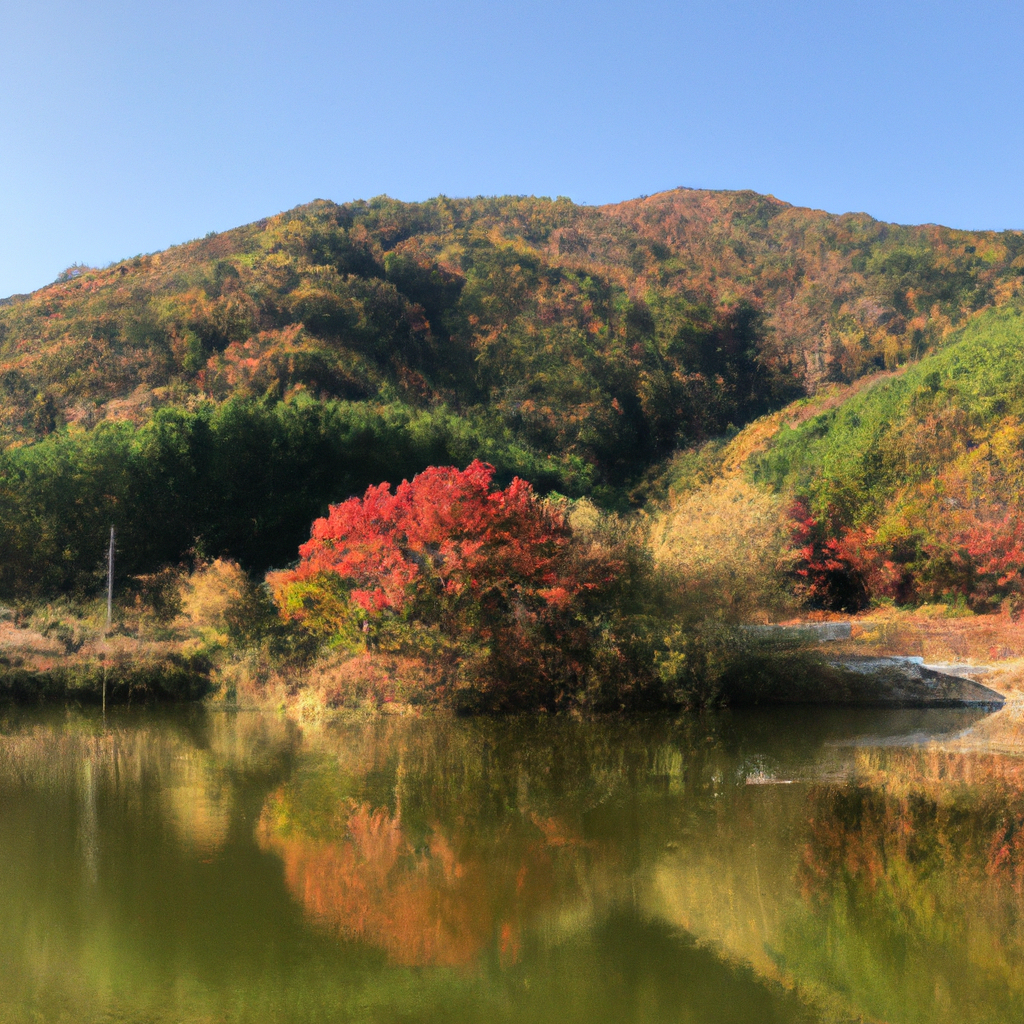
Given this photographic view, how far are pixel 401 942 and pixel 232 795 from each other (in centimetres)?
643

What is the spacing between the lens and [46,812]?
1290cm

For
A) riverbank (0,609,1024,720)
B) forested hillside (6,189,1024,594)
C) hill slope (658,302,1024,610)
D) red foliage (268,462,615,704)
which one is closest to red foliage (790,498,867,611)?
hill slope (658,302,1024,610)

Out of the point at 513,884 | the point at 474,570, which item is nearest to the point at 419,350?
the point at 474,570

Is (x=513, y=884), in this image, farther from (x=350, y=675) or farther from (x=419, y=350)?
(x=419, y=350)

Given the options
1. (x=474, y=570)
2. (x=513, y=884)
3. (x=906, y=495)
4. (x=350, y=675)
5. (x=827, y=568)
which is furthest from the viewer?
(x=906, y=495)

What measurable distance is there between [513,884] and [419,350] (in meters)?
53.7

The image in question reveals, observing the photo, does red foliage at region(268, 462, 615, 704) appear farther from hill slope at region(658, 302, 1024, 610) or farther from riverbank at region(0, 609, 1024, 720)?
hill slope at region(658, 302, 1024, 610)

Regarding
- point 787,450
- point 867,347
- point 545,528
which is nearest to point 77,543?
point 545,528

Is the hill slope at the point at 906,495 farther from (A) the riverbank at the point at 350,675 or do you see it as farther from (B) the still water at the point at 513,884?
(B) the still water at the point at 513,884

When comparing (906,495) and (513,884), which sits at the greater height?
(906,495)

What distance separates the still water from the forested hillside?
16.9 metres

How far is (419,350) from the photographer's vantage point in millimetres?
61375

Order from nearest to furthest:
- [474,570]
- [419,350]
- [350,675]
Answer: [474,570] < [350,675] < [419,350]

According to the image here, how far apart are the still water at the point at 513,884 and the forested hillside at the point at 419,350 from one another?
55.5ft
